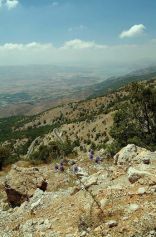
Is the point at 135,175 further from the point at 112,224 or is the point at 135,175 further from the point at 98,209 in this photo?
the point at 112,224

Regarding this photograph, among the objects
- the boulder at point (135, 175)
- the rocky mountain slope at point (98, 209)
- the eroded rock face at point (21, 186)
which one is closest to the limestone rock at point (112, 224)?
the rocky mountain slope at point (98, 209)

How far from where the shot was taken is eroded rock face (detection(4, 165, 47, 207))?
20.1m

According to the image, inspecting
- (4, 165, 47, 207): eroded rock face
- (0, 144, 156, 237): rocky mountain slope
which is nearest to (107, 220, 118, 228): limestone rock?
(0, 144, 156, 237): rocky mountain slope

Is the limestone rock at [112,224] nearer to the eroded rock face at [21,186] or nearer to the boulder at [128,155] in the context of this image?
the boulder at [128,155]

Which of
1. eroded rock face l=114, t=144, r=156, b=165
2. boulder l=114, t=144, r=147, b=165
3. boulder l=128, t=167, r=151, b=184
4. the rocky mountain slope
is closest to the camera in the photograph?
the rocky mountain slope

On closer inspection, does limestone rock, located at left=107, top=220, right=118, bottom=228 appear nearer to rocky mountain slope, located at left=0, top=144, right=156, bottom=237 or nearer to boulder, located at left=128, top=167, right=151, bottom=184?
rocky mountain slope, located at left=0, top=144, right=156, bottom=237

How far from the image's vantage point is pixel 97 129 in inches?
5187

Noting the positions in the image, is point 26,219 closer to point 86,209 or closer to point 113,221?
point 86,209

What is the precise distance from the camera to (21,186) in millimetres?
20531

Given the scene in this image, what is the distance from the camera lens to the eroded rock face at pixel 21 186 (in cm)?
2012

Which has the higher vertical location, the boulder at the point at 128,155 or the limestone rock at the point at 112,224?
the limestone rock at the point at 112,224

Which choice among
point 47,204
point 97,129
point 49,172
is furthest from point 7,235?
point 97,129

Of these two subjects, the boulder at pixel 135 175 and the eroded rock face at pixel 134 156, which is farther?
the eroded rock face at pixel 134 156

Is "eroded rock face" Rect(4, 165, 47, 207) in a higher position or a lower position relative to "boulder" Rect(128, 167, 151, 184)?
lower
